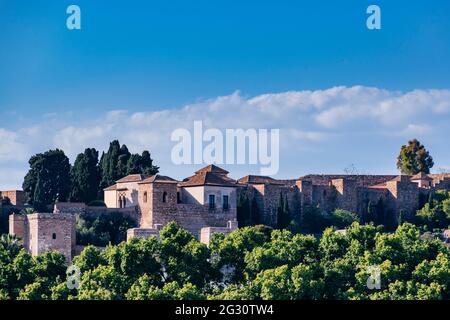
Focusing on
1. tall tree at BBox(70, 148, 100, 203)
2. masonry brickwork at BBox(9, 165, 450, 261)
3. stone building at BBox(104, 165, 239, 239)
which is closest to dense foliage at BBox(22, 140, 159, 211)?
tall tree at BBox(70, 148, 100, 203)

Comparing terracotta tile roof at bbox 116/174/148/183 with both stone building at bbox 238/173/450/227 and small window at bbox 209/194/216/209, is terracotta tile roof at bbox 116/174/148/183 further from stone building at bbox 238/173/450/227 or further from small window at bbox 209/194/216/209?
stone building at bbox 238/173/450/227

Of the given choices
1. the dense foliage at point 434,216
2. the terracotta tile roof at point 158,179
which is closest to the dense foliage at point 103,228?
the terracotta tile roof at point 158,179

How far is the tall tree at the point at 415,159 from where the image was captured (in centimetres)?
6462

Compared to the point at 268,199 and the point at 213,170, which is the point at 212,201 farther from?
the point at 268,199

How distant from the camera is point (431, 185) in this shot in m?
58.1

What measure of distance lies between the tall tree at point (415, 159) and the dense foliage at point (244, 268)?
24720 mm

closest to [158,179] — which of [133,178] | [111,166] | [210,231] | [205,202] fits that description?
[133,178]

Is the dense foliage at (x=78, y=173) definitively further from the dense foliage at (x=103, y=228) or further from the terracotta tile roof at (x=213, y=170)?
the dense foliage at (x=103, y=228)

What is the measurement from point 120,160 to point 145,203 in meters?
4.83

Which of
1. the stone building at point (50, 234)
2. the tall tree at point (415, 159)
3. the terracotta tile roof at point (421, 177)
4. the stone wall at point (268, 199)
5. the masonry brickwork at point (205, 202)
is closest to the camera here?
the stone building at point (50, 234)

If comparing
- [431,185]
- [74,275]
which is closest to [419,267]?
[74,275]

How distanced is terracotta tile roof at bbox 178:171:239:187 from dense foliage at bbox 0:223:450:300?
20.9 ft
